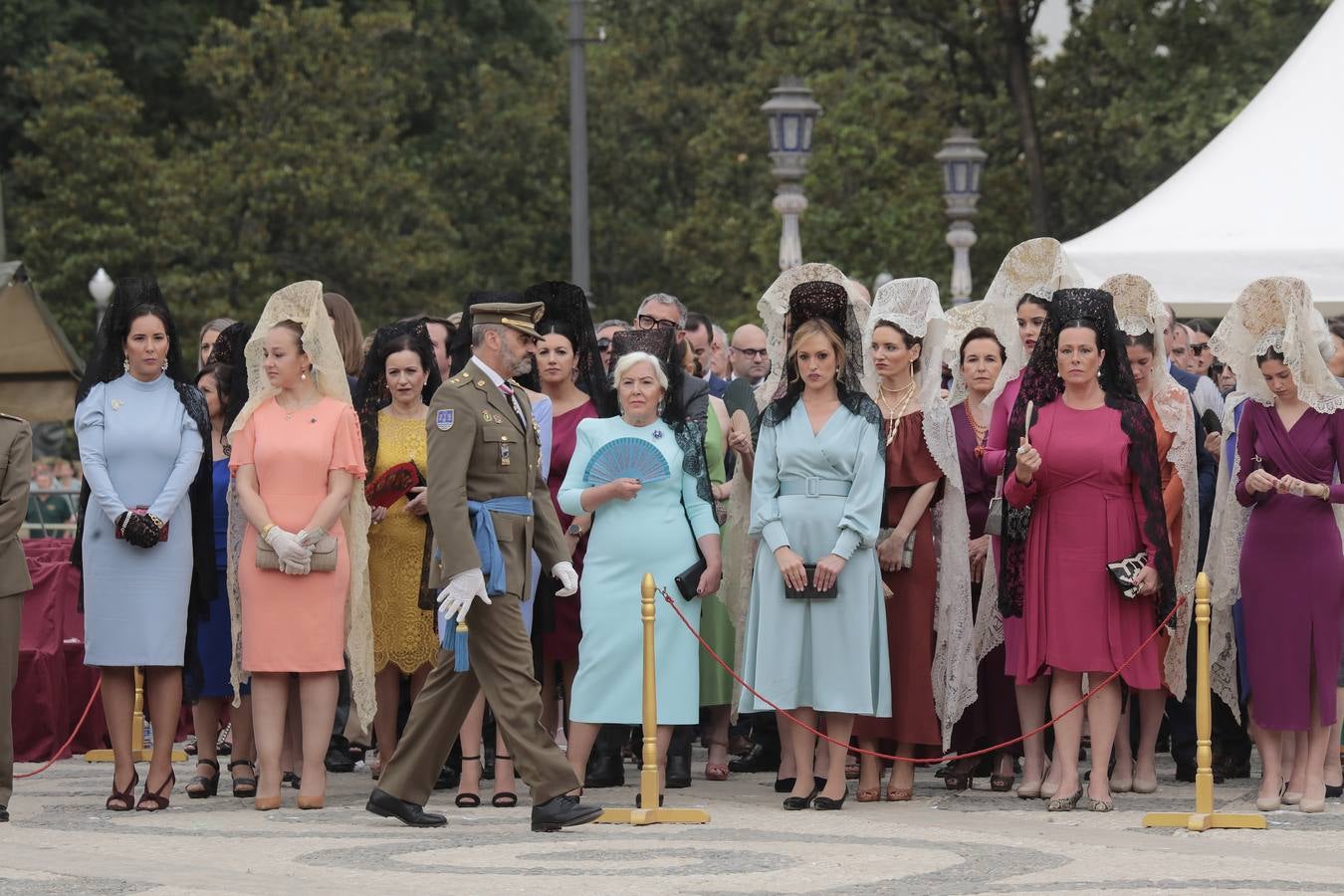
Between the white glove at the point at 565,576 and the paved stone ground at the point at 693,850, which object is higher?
the white glove at the point at 565,576

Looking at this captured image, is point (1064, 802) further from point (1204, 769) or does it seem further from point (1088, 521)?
point (1088, 521)

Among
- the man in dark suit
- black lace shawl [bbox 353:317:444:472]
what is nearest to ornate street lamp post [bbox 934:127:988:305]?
the man in dark suit

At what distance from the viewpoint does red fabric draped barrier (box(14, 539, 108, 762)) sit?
44.7ft

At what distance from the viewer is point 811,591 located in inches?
430

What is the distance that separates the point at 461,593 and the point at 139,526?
184 centimetres

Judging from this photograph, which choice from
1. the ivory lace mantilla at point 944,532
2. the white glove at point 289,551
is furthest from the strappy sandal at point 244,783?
the ivory lace mantilla at point 944,532

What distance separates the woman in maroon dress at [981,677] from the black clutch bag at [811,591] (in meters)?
1.02

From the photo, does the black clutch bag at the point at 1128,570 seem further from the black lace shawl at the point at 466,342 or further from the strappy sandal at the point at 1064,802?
the black lace shawl at the point at 466,342

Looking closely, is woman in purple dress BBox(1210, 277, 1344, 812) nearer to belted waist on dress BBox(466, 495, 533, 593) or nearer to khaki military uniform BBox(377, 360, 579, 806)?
khaki military uniform BBox(377, 360, 579, 806)

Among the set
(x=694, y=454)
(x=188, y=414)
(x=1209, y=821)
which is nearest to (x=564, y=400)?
(x=694, y=454)

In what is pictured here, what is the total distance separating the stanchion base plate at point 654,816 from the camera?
34.0ft

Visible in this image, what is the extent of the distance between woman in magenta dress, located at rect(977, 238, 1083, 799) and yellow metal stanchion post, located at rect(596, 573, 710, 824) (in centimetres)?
163

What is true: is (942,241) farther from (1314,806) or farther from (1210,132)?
(1314,806)

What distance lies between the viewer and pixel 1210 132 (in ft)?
105
